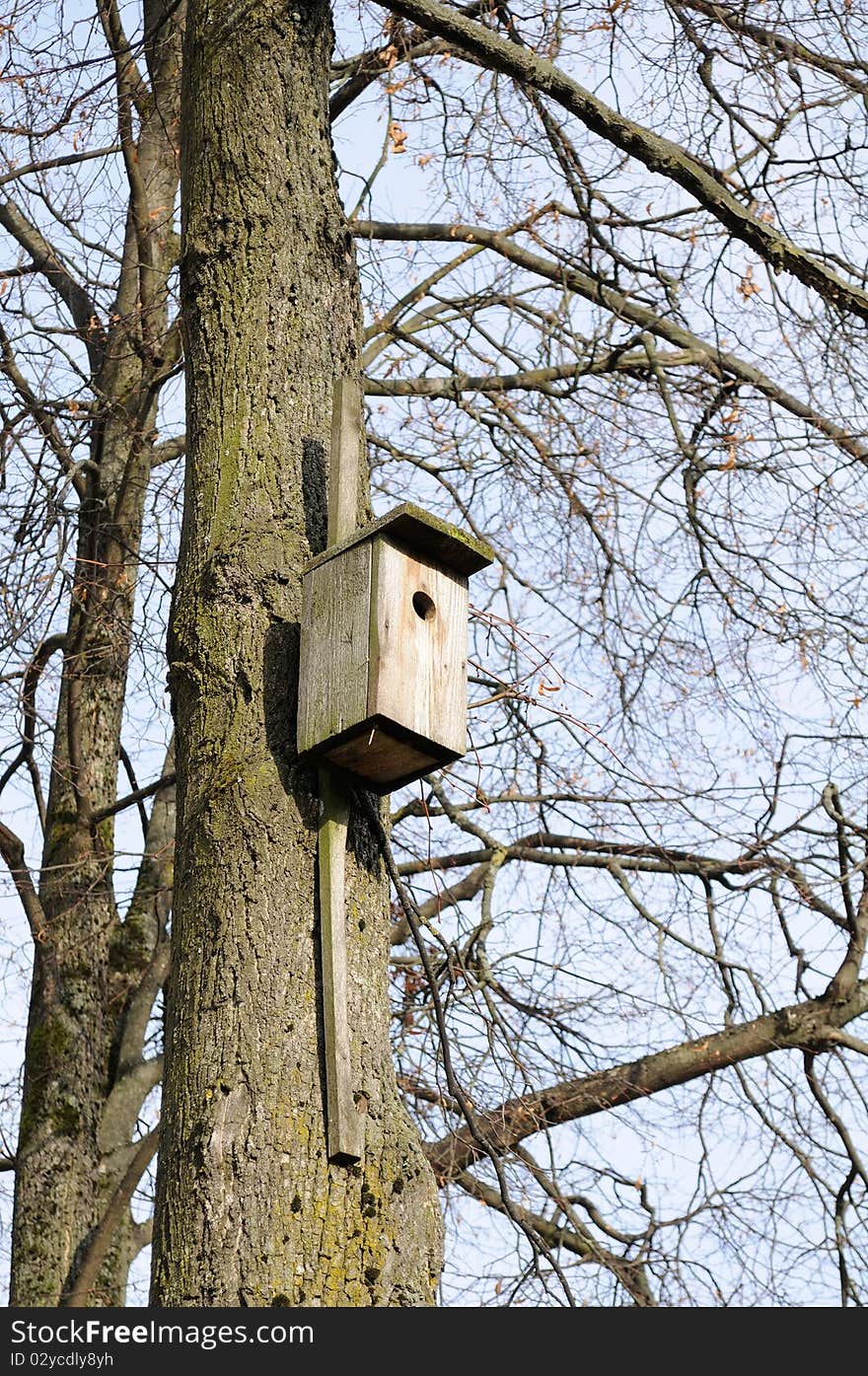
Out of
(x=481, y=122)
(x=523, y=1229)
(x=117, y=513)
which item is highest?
(x=481, y=122)

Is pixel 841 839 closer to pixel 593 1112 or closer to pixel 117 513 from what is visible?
pixel 593 1112

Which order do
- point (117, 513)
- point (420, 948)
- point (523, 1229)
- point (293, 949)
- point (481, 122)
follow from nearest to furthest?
point (293, 949)
point (420, 948)
point (523, 1229)
point (481, 122)
point (117, 513)

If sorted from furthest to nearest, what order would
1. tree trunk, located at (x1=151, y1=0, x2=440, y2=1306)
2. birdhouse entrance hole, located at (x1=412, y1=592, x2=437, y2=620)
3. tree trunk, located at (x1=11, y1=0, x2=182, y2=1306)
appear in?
tree trunk, located at (x1=11, y1=0, x2=182, y2=1306) < birdhouse entrance hole, located at (x1=412, y1=592, x2=437, y2=620) < tree trunk, located at (x1=151, y1=0, x2=440, y2=1306)

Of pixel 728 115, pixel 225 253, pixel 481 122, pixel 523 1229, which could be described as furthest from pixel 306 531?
pixel 481 122

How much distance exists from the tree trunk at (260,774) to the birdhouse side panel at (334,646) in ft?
0.19

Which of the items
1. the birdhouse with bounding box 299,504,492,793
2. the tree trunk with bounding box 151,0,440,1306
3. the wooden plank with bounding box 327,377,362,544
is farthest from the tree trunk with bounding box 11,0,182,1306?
the birdhouse with bounding box 299,504,492,793

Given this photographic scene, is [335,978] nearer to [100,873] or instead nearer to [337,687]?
[337,687]

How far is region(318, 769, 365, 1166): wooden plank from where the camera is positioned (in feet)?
6.91

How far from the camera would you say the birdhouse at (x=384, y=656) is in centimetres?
237

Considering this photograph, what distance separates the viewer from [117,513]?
5301mm

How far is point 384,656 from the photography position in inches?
95.1

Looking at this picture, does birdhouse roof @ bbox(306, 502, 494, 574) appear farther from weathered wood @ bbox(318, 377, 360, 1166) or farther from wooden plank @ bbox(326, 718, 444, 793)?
wooden plank @ bbox(326, 718, 444, 793)

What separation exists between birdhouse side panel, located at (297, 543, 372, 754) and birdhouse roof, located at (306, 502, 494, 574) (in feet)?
0.06

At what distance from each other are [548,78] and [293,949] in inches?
68.2
